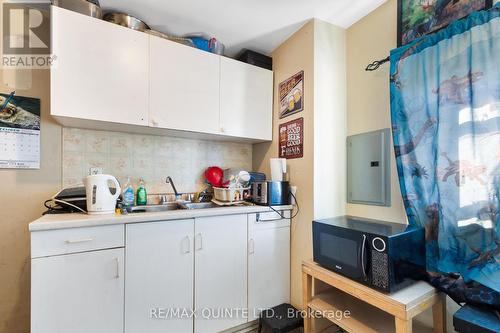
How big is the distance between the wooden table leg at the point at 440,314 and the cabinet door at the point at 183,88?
178 cm

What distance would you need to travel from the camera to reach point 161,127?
1660 millimetres

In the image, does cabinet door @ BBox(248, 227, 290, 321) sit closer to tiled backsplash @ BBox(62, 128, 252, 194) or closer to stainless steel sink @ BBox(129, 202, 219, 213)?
stainless steel sink @ BBox(129, 202, 219, 213)

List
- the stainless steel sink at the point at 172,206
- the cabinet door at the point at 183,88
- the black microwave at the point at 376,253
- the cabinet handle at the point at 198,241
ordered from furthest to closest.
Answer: the stainless steel sink at the point at 172,206, the cabinet door at the point at 183,88, the cabinet handle at the point at 198,241, the black microwave at the point at 376,253

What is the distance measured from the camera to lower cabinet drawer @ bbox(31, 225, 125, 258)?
1.11m

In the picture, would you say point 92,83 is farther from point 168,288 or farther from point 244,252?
point 244,252

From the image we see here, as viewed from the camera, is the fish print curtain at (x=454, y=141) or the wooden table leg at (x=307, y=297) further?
the wooden table leg at (x=307, y=297)

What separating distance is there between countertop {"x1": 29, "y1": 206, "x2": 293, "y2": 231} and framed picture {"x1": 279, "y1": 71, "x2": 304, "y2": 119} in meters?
0.91

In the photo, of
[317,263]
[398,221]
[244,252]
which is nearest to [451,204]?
[398,221]

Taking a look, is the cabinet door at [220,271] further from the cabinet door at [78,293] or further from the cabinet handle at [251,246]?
the cabinet door at [78,293]

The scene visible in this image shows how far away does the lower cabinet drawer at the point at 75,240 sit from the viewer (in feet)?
3.64

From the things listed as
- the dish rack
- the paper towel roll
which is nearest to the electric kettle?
the dish rack

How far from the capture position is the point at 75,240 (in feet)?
3.87

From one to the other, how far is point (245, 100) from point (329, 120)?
29.6 inches

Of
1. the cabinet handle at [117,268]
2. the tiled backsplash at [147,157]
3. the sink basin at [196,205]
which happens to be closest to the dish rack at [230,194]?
the sink basin at [196,205]
